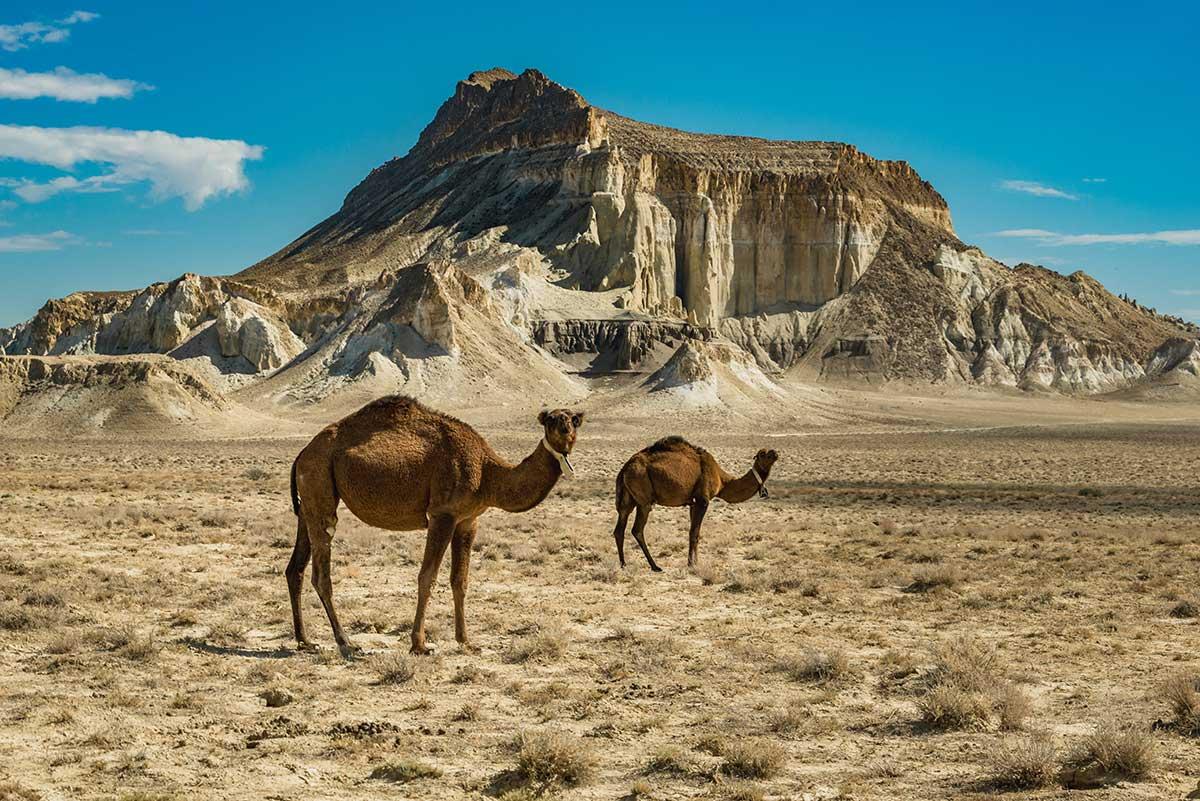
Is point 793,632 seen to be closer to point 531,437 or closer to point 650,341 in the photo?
point 531,437

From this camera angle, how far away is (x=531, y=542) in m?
19.2

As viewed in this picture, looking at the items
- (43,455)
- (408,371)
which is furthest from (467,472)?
(408,371)

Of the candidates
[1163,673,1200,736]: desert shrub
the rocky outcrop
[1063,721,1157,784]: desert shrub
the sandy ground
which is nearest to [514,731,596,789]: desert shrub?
the sandy ground

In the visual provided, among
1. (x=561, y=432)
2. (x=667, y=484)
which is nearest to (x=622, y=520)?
(x=667, y=484)

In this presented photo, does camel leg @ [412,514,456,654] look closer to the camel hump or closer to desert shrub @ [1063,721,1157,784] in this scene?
desert shrub @ [1063,721,1157,784]

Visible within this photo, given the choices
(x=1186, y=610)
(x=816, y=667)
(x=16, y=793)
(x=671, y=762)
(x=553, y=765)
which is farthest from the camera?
(x=1186, y=610)

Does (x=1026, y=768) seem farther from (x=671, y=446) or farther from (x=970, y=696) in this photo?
(x=671, y=446)

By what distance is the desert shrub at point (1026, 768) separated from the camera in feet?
23.8

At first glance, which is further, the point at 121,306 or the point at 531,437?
the point at 121,306

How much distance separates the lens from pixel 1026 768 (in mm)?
7277

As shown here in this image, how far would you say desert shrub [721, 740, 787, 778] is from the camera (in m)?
7.53

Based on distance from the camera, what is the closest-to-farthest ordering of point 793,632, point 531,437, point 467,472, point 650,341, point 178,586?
1. point 467,472
2. point 793,632
3. point 178,586
4. point 531,437
5. point 650,341

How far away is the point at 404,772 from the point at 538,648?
3491 mm

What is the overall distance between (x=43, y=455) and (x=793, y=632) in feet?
125
